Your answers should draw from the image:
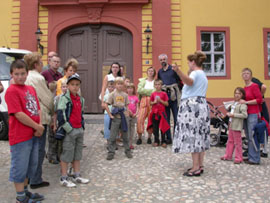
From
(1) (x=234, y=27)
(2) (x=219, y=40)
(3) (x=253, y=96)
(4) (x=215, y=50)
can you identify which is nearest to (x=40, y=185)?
(3) (x=253, y=96)

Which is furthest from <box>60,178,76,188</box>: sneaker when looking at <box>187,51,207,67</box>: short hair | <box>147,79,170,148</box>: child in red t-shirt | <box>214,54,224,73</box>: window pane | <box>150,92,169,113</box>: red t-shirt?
<box>214,54,224,73</box>: window pane

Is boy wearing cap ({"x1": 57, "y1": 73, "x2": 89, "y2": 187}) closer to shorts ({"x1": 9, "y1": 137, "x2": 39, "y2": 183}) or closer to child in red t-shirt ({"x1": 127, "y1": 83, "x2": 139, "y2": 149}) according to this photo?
shorts ({"x1": 9, "y1": 137, "x2": 39, "y2": 183})

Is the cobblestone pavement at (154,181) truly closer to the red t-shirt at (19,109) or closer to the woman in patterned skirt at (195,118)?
the woman in patterned skirt at (195,118)

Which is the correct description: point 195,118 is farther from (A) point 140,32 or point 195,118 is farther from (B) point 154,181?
(A) point 140,32

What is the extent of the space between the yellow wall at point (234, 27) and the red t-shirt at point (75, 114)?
7607 millimetres

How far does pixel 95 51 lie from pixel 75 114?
7454 millimetres

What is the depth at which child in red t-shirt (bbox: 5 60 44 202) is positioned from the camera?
2.87 metres

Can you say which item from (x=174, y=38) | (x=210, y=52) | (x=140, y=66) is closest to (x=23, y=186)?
(x=140, y=66)

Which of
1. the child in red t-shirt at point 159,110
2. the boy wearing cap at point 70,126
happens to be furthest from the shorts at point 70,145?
the child in red t-shirt at point 159,110

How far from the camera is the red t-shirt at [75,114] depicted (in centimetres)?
375

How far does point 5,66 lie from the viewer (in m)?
6.89

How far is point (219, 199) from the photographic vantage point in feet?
10.7

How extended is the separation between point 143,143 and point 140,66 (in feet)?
15.9

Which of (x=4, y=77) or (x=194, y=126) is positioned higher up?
(x=4, y=77)
